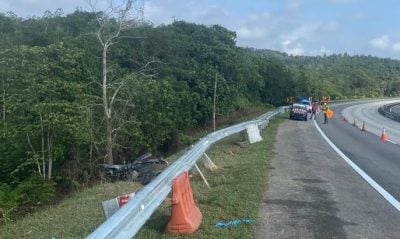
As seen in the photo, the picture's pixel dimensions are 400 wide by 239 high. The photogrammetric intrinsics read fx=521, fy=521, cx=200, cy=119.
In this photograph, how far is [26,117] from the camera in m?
27.7

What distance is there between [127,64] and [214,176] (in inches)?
1770

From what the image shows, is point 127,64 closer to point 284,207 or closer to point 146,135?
point 146,135

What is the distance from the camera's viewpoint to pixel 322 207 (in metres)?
7.92

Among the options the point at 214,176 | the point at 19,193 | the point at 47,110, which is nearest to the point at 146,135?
the point at 47,110

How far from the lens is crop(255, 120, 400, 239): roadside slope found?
6.53 meters

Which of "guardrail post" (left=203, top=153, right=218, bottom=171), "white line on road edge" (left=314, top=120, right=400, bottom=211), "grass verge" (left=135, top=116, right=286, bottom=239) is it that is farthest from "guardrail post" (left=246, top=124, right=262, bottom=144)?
"guardrail post" (left=203, top=153, right=218, bottom=171)

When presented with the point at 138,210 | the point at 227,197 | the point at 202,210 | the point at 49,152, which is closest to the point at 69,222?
the point at 202,210

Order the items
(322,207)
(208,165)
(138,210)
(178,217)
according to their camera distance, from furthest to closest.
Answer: (208,165) < (322,207) < (178,217) < (138,210)

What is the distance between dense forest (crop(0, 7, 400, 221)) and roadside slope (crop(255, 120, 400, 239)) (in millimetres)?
8899

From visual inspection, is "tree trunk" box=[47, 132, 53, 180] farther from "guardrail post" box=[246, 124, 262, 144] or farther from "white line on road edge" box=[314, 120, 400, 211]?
"white line on road edge" box=[314, 120, 400, 211]

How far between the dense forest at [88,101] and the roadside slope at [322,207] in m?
8.90

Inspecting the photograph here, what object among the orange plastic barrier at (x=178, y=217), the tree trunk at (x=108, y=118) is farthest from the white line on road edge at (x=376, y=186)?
the tree trunk at (x=108, y=118)

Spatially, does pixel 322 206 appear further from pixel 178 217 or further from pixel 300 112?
pixel 300 112

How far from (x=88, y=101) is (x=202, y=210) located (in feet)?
76.4
